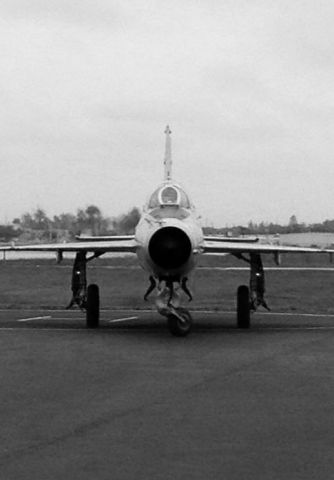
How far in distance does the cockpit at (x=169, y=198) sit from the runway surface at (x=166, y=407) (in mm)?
2637

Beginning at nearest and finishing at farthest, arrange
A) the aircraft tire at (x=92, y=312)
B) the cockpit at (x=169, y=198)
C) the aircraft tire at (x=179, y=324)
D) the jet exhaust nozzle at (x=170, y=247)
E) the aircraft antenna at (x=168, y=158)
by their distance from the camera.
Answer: the jet exhaust nozzle at (x=170, y=247), the aircraft tire at (x=179, y=324), the cockpit at (x=169, y=198), the aircraft tire at (x=92, y=312), the aircraft antenna at (x=168, y=158)

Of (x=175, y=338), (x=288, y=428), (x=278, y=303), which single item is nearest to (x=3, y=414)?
(x=288, y=428)

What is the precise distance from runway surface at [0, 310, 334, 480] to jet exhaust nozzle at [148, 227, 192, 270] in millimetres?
1375

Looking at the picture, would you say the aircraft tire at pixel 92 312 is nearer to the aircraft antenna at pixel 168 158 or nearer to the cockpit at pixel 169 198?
the cockpit at pixel 169 198

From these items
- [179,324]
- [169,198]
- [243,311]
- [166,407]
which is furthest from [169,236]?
[166,407]

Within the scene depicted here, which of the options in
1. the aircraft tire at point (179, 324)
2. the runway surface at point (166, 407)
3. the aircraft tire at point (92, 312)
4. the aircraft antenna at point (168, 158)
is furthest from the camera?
the aircraft antenna at point (168, 158)

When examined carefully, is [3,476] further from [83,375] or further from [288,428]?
[83,375]

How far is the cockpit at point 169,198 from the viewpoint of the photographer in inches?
655

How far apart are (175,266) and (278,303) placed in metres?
11.6

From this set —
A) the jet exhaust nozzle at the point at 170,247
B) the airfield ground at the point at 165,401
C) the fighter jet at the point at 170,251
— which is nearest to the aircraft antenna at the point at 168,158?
the fighter jet at the point at 170,251

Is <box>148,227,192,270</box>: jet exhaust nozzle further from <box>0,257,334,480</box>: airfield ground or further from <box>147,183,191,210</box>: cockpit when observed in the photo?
<box>147,183,191,210</box>: cockpit

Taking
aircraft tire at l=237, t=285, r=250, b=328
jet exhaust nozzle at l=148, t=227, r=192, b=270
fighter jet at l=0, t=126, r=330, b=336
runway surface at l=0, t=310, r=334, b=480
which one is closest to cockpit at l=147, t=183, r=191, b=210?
fighter jet at l=0, t=126, r=330, b=336

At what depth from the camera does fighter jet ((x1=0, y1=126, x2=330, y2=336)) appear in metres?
15.2

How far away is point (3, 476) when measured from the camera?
5.81 meters
